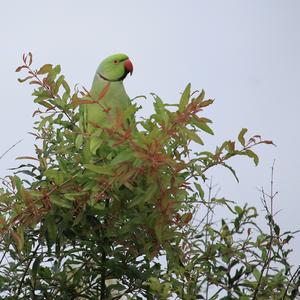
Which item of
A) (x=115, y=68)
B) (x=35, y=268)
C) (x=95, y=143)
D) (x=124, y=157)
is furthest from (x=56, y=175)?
(x=115, y=68)

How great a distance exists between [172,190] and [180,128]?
27 cm

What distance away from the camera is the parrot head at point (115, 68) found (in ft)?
10.4

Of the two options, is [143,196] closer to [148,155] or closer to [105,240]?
[148,155]

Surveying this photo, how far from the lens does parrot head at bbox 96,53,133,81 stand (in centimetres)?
317

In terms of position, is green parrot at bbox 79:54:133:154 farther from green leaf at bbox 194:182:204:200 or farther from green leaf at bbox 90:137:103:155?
green leaf at bbox 194:182:204:200

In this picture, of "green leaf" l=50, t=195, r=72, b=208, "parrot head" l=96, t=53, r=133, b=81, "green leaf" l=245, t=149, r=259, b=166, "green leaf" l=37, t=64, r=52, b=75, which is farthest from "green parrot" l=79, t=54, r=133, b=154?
"green leaf" l=245, t=149, r=259, b=166

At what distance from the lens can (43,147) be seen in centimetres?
352

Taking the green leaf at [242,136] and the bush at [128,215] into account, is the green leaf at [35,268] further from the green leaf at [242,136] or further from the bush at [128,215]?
the green leaf at [242,136]

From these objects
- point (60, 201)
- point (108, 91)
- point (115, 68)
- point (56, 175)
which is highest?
point (115, 68)

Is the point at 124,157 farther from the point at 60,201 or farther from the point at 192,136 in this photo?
the point at 60,201

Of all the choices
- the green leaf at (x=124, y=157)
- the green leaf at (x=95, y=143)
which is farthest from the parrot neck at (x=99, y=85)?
the green leaf at (x=124, y=157)

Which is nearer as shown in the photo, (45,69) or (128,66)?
(45,69)

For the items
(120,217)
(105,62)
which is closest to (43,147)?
(105,62)

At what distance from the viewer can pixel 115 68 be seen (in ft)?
10.5
